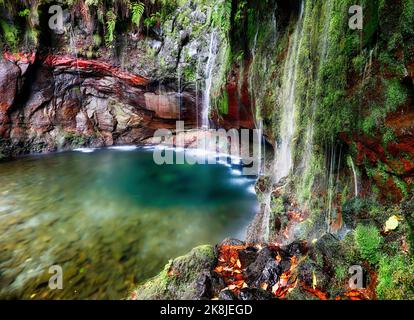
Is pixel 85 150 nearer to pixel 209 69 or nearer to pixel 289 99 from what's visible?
pixel 209 69

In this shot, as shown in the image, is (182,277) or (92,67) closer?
(182,277)

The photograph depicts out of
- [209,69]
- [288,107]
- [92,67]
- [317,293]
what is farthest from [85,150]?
[317,293]

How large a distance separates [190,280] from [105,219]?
4686mm

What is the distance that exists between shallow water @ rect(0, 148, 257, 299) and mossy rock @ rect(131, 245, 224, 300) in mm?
1385

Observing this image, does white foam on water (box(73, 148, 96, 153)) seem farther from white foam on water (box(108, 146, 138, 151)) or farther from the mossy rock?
the mossy rock

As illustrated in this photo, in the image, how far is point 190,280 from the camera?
130 inches

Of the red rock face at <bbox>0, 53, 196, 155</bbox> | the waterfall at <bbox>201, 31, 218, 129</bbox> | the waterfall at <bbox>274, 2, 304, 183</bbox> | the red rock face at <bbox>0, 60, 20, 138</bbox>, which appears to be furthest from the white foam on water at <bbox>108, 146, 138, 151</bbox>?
the waterfall at <bbox>274, 2, 304, 183</bbox>

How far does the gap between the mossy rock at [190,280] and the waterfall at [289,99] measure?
3495mm

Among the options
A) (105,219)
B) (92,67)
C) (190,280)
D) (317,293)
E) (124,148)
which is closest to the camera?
(317,293)

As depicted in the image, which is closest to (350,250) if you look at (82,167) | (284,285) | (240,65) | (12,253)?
(284,285)

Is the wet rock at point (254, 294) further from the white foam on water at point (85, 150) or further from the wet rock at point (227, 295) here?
the white foam on water at point (85, 150)

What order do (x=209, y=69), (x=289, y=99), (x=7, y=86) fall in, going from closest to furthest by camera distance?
(x=289, y=99) < (x=209, y=69) < (x=7, y=86)
